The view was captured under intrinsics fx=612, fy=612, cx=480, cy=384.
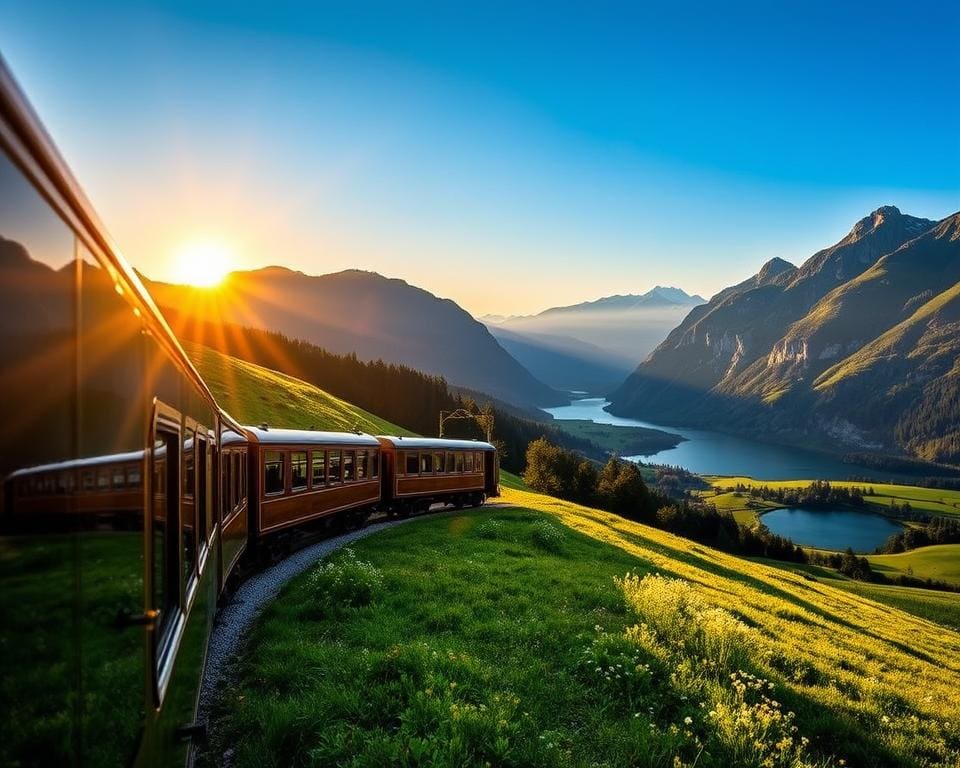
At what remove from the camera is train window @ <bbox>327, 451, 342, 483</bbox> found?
63.7 feet

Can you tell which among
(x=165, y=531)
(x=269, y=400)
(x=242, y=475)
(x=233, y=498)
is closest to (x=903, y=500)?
(x=269, y=400)

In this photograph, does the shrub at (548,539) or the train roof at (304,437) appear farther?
the shrub at (548,539)

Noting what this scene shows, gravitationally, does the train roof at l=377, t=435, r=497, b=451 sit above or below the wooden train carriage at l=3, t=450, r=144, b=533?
below

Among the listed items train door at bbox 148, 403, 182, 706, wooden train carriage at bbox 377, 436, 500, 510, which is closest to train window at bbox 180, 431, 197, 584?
train door at bbox 148, 403, 182, 706

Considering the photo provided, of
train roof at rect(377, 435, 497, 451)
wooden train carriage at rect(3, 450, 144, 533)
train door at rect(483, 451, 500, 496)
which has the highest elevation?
wooden train carriage at rect(3, 450, 144, 533)

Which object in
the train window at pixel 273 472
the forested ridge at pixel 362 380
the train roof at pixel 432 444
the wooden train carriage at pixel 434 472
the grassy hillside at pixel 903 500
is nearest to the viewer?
the train window at pixel 273 472

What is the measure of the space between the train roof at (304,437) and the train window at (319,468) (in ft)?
1.20

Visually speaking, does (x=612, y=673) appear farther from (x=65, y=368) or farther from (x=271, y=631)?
(x=65, y=368)

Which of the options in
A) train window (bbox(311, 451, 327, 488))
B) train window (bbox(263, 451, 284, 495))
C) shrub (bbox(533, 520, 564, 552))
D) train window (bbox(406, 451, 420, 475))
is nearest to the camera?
train window (bbox(263, 451, 284, 495))

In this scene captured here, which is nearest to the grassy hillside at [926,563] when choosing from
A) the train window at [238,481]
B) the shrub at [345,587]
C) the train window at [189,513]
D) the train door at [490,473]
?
the train door at [490,473]

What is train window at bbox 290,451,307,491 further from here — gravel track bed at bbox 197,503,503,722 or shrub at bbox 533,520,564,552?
shrub at bbox 533,520,564,552

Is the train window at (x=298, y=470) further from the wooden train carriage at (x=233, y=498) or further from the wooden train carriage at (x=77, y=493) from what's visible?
the wooden train carriage at (x=77, y=493)

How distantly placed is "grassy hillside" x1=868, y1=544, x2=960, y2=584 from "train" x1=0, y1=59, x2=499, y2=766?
110m

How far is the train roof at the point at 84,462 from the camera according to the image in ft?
5.45
